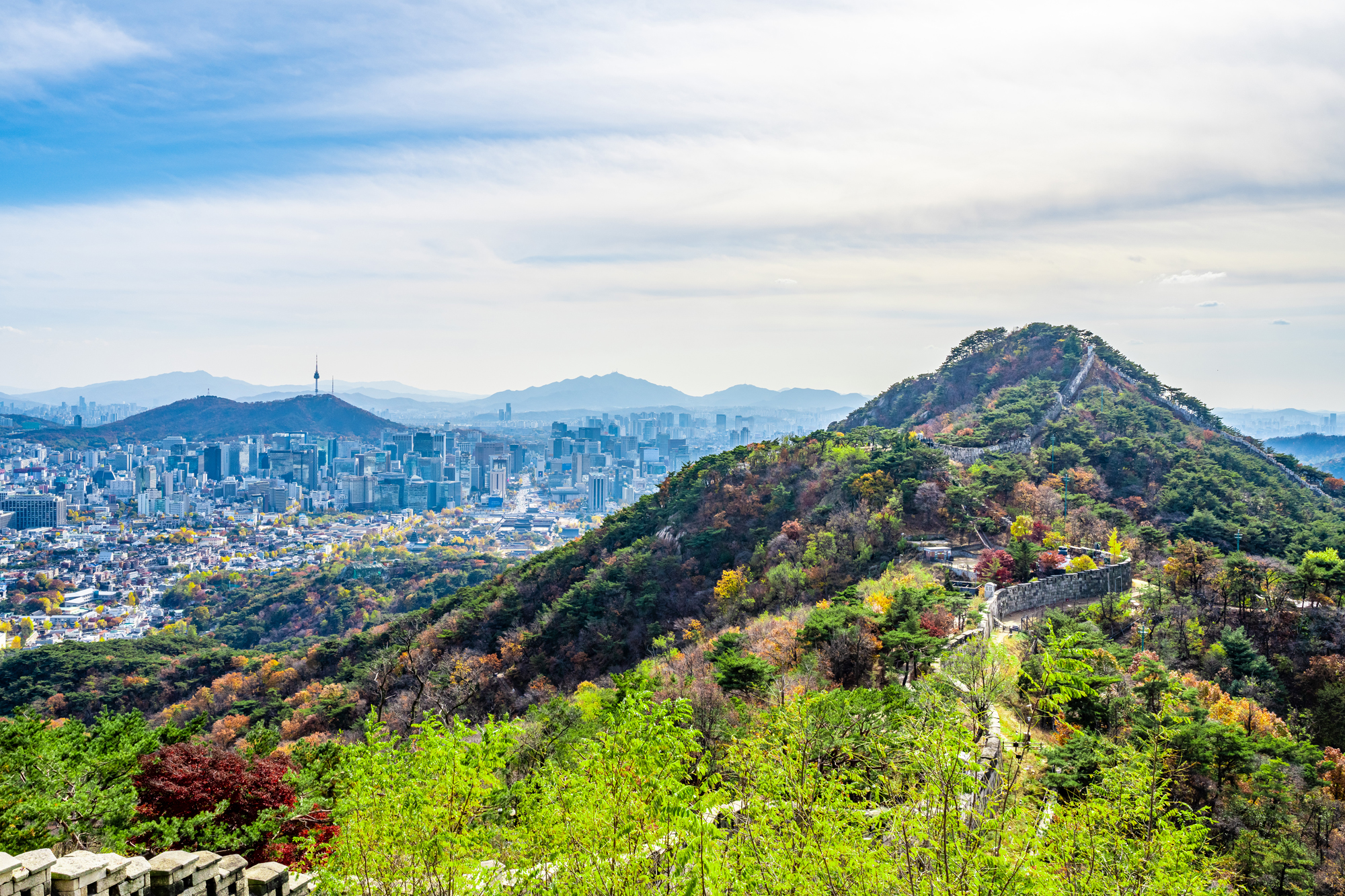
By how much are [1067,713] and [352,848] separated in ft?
33.5

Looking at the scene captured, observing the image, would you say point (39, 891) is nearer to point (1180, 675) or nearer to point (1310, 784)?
point (1310, 784)

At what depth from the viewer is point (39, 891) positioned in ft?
15.6

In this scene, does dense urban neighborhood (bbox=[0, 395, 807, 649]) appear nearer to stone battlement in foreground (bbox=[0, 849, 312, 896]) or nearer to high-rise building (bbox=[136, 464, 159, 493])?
high-rise building (bbox=[136, 464, 159, 493])

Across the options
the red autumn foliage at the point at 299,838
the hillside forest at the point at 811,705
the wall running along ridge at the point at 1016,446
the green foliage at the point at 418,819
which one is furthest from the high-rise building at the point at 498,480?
the green foliage at the point at 418,819

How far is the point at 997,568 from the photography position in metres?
18.2

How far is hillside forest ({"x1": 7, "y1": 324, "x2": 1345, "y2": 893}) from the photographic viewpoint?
532 centimetres

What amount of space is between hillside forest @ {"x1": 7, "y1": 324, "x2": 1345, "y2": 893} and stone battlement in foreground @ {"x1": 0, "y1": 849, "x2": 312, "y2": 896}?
57 cm

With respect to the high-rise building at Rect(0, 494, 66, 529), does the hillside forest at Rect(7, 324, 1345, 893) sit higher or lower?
higher

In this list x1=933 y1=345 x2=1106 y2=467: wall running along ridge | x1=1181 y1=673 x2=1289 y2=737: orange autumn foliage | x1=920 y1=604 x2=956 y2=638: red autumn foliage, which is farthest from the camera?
x1=933 y1=345 x2=1106 y2=467: wall running along ridge

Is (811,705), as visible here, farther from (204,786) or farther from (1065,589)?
(1065,589)

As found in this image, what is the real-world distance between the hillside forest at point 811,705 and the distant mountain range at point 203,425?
16442cm

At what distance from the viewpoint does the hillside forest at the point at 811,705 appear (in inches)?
210

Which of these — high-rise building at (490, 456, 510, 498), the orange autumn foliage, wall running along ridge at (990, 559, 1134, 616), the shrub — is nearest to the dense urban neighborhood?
high-rise building at (490, 456, 510, 498)

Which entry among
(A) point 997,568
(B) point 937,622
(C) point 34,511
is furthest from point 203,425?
(B) point 937,622
